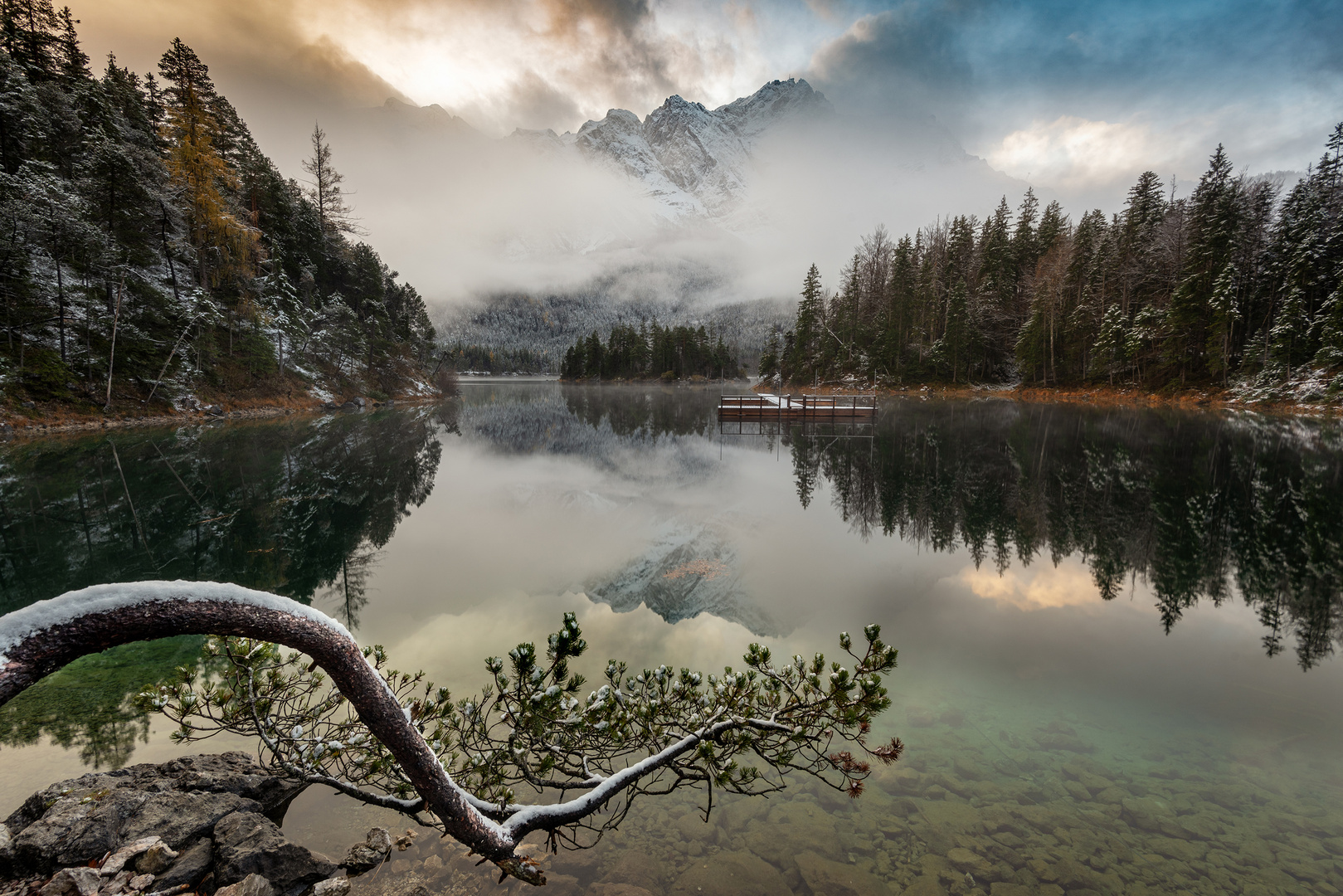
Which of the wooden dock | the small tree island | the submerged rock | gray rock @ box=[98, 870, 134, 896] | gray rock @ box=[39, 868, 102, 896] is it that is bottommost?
the submerged rock

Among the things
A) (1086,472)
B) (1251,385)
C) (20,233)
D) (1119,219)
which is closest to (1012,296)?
(1119,219)

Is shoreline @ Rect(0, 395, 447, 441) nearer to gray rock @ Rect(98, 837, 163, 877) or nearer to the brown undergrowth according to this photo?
the brown undergrowth

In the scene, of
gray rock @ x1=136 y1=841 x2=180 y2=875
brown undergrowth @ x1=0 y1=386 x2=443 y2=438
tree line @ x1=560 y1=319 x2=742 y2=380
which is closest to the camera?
gray rock @ x1=136 y1=841 x2=180 y2=875

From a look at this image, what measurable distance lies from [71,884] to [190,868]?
1.86 feet

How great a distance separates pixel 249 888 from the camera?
3.20m

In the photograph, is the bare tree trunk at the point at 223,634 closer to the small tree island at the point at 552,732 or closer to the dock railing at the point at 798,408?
the small tree island at the point at 552,732

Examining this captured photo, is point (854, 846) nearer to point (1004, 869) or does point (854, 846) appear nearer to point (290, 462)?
point (1004, 869)

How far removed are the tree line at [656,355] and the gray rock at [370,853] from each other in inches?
4156

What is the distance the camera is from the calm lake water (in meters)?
4.23

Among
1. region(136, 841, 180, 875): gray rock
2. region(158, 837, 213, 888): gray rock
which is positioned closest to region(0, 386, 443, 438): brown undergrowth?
region(136, 841, 180, 875): gray rock

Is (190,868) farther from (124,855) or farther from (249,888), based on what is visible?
(249,888)

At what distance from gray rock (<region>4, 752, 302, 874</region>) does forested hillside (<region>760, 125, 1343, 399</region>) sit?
56579 mm

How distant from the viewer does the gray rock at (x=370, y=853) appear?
12.9ft

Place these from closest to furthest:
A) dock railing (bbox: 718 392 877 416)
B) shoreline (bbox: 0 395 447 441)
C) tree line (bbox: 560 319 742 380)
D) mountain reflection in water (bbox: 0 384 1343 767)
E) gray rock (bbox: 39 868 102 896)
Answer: gray rock (bbox: 39 868 102 896) < mountain reflection in water (bbox: 0 384 1343 767) < shoreline (bbox: 0 395 447 441) < dock railing (bbox: 718 392 877 416) < tree line (bbox: 560 319 742 380)
